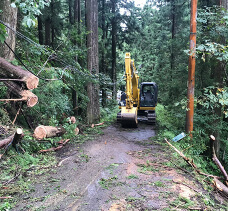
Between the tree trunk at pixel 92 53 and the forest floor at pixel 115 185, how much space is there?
471 centimetres

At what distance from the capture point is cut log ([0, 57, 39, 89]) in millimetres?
5566

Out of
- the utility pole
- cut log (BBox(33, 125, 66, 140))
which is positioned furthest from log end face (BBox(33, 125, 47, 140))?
the utility pole

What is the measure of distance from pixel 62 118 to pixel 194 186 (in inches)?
276

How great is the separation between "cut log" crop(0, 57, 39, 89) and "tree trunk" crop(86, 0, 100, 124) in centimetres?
551

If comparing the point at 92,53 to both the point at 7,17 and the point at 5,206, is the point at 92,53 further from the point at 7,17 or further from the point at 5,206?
the point at 5,206

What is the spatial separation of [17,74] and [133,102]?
23.4 ft

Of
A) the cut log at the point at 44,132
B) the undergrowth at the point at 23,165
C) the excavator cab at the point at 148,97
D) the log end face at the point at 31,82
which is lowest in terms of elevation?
the undergrowth at the point at 23,165

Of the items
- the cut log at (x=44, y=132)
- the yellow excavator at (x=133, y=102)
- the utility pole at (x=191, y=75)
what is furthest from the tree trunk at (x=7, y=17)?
the utility pole at (x=191, y=75)

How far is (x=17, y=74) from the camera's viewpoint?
566 cm

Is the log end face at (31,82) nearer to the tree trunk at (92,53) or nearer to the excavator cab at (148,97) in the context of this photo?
the tree trunk at (92,53)

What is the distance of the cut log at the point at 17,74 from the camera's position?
5566mm

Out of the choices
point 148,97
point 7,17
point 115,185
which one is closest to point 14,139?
point 115,185

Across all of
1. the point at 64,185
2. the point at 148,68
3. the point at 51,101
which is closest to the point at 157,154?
the point at 64,185

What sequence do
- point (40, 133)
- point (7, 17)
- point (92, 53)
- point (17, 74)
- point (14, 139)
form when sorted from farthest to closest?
point (92, 53), point (7, 17), point (40, 133), point (17, 74), point (14, 139)
